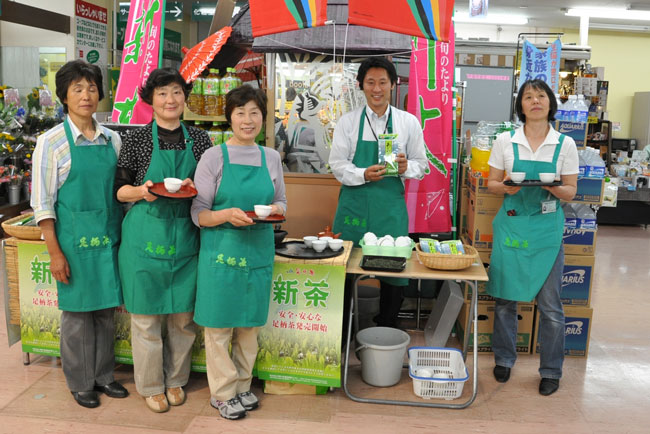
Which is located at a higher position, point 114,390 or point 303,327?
point 303,327

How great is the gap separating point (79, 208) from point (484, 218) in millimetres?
2477

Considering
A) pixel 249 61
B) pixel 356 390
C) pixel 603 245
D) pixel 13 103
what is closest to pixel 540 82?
pixel 356 390

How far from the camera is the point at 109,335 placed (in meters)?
3.31

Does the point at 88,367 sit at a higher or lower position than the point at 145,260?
lower

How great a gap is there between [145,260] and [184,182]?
1.46ft

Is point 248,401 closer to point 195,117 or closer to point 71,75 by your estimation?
point 71,75

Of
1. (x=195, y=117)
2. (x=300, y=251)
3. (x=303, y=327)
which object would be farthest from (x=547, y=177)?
(x=195, y=117)

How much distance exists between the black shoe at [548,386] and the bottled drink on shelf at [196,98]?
308cm

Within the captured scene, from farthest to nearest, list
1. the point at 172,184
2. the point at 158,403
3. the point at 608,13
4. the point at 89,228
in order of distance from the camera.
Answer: the point at 608,13
the point at 158,403
the point at 89,228
the point at 172,184

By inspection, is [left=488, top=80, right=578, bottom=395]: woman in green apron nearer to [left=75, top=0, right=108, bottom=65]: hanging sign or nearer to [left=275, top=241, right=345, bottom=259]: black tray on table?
[left=275, top=241, right=345, bottom=259]: black tray on table

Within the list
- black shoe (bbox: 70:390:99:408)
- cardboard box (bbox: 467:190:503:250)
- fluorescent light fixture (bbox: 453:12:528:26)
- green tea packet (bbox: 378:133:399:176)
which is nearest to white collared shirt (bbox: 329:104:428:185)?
green tea packet (bbox: 378:133:399:176)

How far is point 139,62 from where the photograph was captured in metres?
4.54

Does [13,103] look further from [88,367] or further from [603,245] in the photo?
[603,245]

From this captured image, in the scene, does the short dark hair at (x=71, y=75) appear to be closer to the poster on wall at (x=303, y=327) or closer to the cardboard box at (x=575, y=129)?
the poster on wall at (x=303, y=327)
